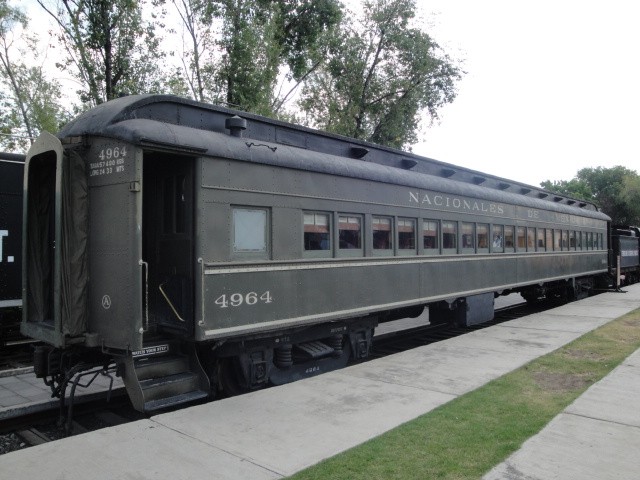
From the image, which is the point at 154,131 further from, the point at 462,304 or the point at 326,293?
the point at 462,304

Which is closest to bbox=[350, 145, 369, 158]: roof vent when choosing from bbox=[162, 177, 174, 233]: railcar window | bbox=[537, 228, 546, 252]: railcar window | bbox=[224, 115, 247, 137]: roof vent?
bbox=[224, 115, 247, 137]: roof vent

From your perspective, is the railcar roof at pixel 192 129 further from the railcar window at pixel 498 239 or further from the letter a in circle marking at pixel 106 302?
the railcar window at pixel 498 239

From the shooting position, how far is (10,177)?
9.24 metres

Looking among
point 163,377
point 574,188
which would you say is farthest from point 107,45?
point 574,188

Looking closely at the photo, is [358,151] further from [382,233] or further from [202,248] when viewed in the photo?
[202,248]

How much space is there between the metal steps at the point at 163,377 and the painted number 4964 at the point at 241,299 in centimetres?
64

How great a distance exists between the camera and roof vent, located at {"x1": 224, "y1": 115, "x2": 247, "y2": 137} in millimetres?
6328

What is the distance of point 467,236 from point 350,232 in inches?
167

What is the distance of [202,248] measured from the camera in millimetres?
5547

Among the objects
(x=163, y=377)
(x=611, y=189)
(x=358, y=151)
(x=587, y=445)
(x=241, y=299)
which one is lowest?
(x=587, y=445)

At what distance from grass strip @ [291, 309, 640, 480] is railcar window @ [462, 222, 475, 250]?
11.6ft

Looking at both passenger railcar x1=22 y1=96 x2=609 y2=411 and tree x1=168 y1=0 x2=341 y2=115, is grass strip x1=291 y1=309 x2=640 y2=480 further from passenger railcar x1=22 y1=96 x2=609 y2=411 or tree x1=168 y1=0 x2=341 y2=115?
tree x1=168 y1=0 x2=341 y2=115

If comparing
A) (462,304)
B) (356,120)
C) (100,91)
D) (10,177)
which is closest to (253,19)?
(100,91)

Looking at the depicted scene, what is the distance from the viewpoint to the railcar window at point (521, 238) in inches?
527
